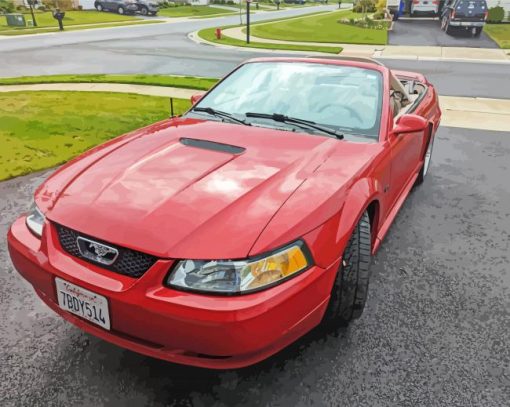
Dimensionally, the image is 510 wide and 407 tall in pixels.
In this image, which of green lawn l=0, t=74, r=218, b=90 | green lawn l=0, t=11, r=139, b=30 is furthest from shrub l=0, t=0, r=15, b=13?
green lawn l=0, t=74, r=218, b=90

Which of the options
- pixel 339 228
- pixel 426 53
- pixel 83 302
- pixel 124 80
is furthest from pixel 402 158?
pixel 426 53

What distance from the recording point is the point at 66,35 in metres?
22.3

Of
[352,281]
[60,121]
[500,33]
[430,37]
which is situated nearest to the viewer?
[352,281]

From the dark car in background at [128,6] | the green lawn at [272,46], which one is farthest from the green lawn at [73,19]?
the green lawn at [272,46]

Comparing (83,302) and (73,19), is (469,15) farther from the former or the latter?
(73,19)

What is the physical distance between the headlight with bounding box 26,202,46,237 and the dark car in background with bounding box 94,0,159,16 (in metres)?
38.7

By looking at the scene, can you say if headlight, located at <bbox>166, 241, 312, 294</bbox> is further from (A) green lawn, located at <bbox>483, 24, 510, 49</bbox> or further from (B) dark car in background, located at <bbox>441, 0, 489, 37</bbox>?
(B) dark car in background, located at <bbox>441, 0, 489, 37</bbox>

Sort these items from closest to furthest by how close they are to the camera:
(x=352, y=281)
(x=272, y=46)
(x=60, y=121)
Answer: (x=352, y=281) → (x=60, y=121) → (x=272, y=46)

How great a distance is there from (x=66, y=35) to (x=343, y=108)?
75.1 ft

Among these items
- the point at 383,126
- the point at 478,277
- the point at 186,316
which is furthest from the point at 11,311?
the point at 478,277

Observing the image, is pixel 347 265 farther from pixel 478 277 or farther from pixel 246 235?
pixel 478 277

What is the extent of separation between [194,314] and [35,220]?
45.6 inches

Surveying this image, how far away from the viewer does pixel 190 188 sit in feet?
7.41

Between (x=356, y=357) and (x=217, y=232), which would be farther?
(x=356, y=357)
